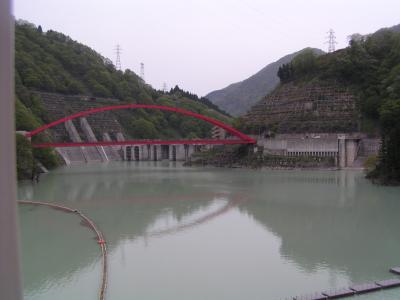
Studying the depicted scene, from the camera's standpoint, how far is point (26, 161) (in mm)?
21703

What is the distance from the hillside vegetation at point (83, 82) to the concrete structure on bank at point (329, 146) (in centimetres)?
2191

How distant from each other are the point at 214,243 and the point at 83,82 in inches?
1847

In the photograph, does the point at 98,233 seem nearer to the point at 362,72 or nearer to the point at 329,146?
the point at 329,146

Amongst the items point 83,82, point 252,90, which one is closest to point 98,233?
point 83,82

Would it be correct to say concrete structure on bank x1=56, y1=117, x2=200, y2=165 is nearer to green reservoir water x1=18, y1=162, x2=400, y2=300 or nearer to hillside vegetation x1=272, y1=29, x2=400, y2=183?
→ hillside vegetation x1=272, y1=29, x2=400, y2=183

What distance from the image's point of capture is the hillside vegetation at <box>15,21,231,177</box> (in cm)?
4391

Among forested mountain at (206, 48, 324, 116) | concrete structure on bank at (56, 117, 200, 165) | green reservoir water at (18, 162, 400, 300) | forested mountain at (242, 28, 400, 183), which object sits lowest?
green reservoir water at (18, 162, 400, 300)

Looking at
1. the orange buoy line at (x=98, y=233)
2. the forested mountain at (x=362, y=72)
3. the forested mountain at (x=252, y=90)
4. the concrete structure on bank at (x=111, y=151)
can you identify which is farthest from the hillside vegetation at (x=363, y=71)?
the forested mountain at (x=252, y=90)

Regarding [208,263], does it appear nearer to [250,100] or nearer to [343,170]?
[343,170]

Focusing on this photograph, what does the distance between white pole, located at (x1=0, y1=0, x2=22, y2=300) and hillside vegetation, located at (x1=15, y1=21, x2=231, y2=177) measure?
40.6 m

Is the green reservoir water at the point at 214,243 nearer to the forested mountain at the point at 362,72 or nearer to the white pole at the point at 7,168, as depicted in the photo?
the white pole at the point at 7,168

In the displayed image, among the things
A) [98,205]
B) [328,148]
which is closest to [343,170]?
[328,148]

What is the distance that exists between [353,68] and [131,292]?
102ft

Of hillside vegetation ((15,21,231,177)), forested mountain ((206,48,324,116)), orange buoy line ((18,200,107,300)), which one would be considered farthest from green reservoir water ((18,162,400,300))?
forested mountain ((206,48,324,116))
